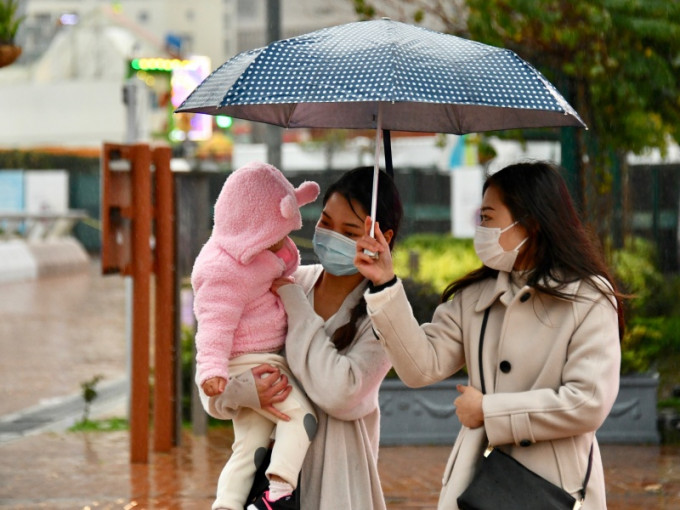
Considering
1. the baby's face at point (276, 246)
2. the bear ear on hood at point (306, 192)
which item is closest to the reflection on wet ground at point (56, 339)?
the bear ear on hood at point (306, 192)

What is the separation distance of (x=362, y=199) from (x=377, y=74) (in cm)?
41

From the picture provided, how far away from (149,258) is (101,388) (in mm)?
3950

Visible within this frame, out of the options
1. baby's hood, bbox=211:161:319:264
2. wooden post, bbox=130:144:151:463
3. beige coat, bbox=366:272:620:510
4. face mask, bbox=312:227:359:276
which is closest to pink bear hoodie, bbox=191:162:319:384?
baby's hood, bbox=211:161:319:264

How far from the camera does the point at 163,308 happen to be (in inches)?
338

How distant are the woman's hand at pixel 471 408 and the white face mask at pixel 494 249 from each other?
1.19ft

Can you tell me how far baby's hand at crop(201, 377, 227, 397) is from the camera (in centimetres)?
338

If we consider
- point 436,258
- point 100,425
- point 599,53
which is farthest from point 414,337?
point 436,258

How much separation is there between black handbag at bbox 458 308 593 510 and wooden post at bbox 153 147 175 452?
545 centimetres

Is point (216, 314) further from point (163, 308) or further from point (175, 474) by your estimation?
point (163, 308)

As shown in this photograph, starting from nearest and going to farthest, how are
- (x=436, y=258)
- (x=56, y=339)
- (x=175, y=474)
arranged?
(x=175, y=474) < (x=56, y=339) < (x=436, y=258)

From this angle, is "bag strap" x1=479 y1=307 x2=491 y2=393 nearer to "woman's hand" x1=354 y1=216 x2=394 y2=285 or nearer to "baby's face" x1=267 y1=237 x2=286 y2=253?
"woman's hand" x1=354 y1=216 x2=394 y2=285

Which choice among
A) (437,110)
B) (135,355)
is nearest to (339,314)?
(437,110)

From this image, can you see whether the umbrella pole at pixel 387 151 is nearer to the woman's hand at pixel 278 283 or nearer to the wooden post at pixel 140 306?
the woman's hand at pixel 278 283

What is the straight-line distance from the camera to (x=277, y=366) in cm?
350
